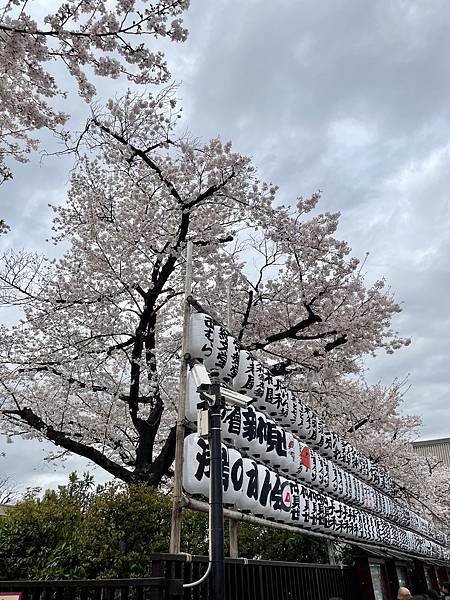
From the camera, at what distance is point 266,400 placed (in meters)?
7.39

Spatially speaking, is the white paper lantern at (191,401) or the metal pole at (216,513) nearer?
the metal pole at (216,513)

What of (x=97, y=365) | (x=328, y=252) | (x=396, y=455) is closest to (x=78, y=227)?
(x=97, y=365)

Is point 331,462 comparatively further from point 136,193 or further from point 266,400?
point 136,193

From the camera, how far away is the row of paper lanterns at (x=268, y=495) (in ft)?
16.3

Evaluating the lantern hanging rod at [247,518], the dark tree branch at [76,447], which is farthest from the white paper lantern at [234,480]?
the dark tree branch at [76,447]

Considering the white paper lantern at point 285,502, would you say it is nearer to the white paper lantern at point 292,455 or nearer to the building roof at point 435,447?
the white paper lantern at point 292,455

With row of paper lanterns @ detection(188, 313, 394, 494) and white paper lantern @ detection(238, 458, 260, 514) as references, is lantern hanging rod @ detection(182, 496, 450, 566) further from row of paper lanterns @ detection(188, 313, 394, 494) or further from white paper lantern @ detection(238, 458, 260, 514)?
row of paper lanterns @ detection(188, 313, 394, 494)

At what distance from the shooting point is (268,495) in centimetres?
614

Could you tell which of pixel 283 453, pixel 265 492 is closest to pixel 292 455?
pixel 283 453

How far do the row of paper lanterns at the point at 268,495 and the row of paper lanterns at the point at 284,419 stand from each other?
29 centimetres

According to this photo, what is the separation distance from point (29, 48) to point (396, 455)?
19795mm

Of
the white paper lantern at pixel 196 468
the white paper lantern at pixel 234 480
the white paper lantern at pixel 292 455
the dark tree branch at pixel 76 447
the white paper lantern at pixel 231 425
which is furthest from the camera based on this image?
the dark tree branch at pixel 76 447

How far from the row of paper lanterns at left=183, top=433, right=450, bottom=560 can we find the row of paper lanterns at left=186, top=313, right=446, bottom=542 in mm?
285

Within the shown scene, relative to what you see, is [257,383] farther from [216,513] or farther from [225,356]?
[216,513]
